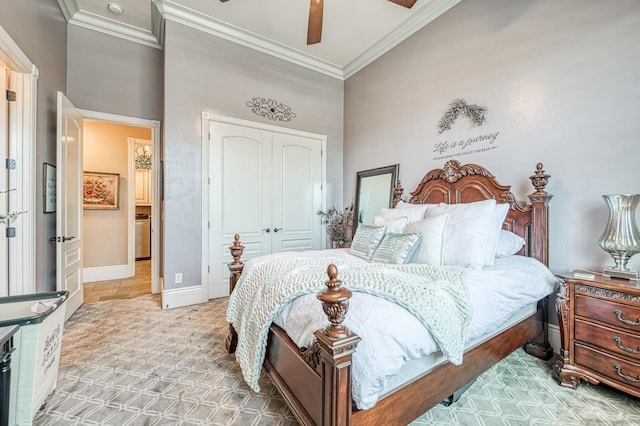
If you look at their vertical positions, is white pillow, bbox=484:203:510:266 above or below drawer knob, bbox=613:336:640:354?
above

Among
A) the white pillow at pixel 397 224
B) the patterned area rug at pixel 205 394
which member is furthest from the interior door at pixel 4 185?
the white pillow at pixel 397 224

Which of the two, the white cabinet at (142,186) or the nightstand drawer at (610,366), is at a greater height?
the white cabinet at (142,186)

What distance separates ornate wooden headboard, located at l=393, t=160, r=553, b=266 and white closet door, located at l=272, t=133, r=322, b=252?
1554mm

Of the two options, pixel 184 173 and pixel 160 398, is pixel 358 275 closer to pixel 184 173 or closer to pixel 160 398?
pixel 160 398

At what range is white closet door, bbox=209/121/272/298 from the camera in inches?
139

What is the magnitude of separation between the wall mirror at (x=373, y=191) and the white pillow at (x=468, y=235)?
144 cm

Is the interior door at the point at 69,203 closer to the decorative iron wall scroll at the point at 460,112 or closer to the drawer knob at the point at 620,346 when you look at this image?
the decorative iron wall scroll at the point at 460,112

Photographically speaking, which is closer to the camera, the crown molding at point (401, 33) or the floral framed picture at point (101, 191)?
the crown molding at point (401, 33)

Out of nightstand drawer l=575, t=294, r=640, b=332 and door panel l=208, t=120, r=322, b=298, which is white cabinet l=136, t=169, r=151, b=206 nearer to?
door panel l=208, t=120, r=322, b=298

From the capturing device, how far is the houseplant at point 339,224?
430cm

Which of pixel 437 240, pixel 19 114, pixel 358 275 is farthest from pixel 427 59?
pixel 19 114

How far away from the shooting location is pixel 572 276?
1821 millimetres

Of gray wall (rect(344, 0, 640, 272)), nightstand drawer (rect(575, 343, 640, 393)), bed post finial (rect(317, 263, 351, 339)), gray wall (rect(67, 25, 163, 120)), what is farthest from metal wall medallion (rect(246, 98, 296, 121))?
nightstand drawer (rect(575, 343, 640, 393))

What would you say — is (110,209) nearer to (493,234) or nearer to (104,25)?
(104,25)
